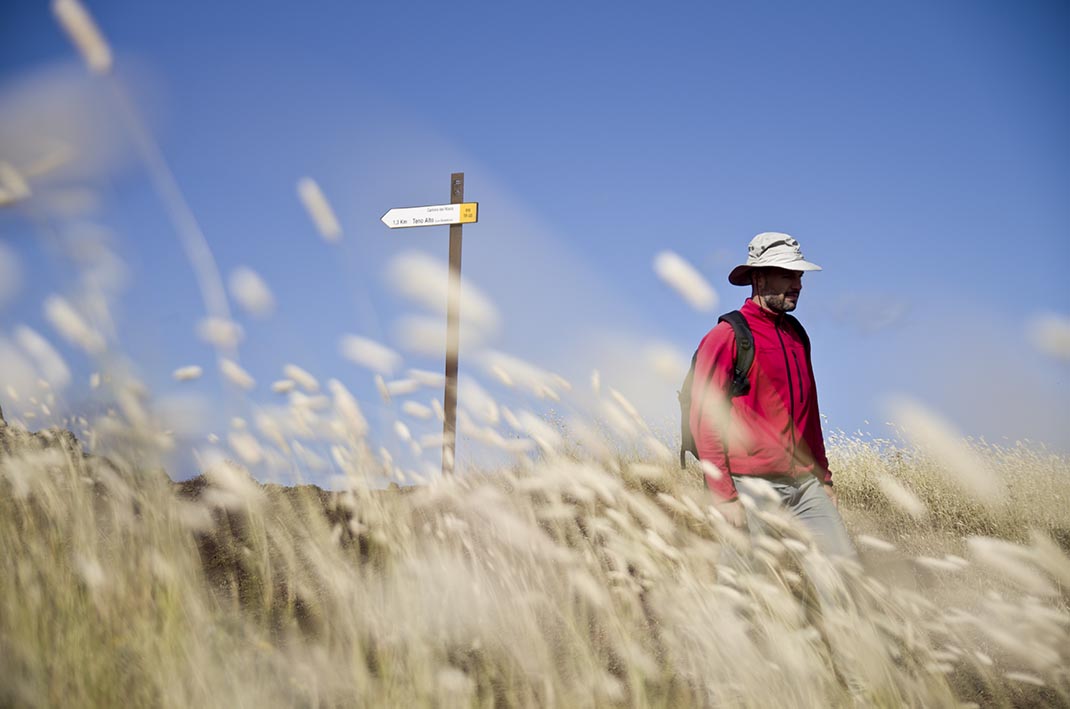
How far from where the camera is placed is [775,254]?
3381mm

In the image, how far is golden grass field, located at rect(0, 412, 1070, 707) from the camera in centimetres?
244

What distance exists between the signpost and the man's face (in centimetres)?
368

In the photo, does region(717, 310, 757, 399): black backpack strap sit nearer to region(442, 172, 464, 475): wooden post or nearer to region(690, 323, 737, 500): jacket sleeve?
region(690, 323, 737, 500): jacket sleeve

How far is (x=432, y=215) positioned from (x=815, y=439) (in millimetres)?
4310

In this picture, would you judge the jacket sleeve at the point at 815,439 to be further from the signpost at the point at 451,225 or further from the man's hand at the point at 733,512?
the signpost at the point at 451,225

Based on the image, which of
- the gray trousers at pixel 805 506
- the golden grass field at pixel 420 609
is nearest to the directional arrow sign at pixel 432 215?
the golden grass field at pixel 420 609

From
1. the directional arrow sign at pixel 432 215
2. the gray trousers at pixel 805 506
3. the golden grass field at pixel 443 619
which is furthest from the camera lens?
the directional arrow sign at pixel 432 215

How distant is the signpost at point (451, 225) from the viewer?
6.65m

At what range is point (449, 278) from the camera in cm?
698

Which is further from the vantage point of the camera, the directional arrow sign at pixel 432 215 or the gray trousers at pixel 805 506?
the directional arrow sign at pixel 432 215

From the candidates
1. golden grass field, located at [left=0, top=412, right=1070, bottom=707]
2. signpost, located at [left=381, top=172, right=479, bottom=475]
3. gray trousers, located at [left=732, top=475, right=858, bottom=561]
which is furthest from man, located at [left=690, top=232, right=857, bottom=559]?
signpost, located at [left=381, top=172, right=479, bottom=475]

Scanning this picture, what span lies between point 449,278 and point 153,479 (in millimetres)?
3898

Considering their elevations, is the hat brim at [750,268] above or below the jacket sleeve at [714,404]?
above

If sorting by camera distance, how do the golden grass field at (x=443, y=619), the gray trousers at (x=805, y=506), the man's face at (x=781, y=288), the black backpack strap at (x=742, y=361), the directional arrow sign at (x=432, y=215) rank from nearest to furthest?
the golden grass field at (x=443, y=619), the gray trousers at (x=805, y=506), the black backpack strap at (x=742, y=361), the man's face at (x=781, y=288), the directional arrow sign at (x=432, y=215)
